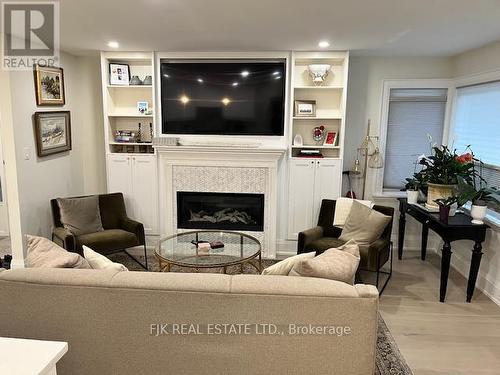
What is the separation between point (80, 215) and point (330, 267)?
9.91ft

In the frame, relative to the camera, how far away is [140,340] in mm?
1921

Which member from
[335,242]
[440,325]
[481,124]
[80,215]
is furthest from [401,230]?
[80,215]

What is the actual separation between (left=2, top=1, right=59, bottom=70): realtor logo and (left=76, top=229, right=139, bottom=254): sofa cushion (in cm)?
179

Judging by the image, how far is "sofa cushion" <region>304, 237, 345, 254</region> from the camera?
376 cm

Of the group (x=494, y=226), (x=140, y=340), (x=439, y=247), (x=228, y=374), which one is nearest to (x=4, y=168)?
(x=140, y=340)

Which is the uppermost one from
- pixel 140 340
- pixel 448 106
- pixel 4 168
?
pixel 448 106

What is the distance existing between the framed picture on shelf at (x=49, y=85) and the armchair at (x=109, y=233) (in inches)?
43.7

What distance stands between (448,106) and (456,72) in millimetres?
397

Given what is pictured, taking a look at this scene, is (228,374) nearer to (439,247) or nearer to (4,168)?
(4,168)

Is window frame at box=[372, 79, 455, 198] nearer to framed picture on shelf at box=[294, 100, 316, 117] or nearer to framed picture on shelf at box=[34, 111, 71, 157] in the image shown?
framed picture on shelf at box=[294, 100, 316, 117]

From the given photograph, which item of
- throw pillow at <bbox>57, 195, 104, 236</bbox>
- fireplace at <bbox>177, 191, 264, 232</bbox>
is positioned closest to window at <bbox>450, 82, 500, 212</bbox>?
fireplace at <bbox>177, 191, 264, 232</bbox>

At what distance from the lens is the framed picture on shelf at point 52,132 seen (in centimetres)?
401

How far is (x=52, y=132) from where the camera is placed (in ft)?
14.0

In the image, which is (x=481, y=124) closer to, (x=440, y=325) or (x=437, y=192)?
(x=437, y=192)
